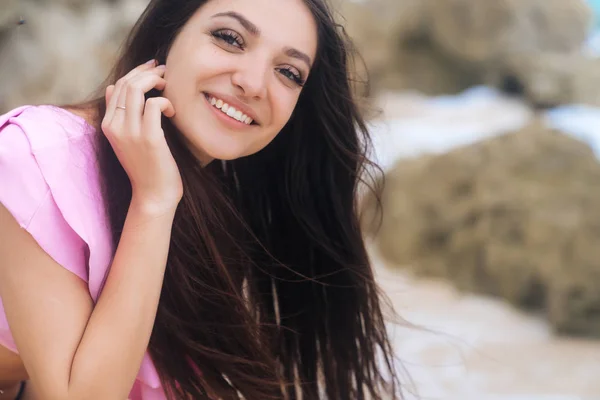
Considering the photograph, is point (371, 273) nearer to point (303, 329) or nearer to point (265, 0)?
point (303, 329)

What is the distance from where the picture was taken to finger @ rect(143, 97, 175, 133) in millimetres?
1131

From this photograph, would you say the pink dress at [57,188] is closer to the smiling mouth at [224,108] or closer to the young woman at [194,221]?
the young woman at [194,221]

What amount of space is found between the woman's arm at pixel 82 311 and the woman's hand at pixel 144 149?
0.09 ft

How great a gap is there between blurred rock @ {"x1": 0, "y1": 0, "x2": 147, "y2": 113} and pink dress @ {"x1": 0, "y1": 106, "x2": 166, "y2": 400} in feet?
12.7

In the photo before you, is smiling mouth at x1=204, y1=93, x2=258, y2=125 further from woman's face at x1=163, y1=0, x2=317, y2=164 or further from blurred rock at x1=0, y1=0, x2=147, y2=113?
blurred rock at x1=0, y1=0, x2=147, y2=113

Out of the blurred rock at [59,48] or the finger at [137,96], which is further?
the blurred rock at [59,48]

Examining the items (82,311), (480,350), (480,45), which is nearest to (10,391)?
(82,311)

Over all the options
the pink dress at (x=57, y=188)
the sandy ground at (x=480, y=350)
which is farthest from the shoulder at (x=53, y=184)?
the sandy ground at (x=480, y=350)

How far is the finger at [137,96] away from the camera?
113 centimetres

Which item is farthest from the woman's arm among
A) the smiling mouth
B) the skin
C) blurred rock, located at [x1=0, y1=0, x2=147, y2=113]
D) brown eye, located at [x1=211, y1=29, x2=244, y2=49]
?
blurred rock, located at [x1=0, y1=0, x2=147, y2=113]

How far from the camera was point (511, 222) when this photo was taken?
A: 400cm

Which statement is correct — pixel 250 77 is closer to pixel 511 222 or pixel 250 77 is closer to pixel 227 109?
pixel 227 109

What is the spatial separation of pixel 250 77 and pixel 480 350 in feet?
9.38

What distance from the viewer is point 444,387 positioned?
10.8ft
